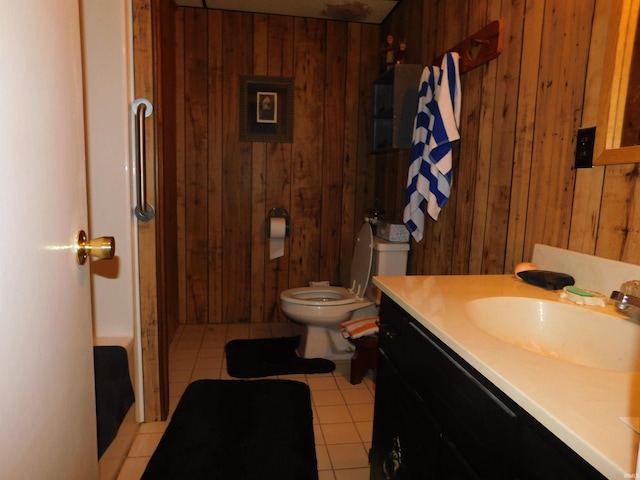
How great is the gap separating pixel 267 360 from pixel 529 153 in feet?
6.17

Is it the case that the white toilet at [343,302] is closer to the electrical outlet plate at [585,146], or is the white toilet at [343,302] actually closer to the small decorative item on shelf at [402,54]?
the small decorative item on shelf at [402,54]

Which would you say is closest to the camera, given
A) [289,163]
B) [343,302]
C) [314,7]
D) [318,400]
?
[318,400]

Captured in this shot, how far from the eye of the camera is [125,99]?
1.70 meters

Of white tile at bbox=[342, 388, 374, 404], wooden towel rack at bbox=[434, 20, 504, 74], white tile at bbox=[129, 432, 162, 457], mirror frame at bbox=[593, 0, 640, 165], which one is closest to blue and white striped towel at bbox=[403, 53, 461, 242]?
wooden towel rack at bbox=[434, 20, 504, 74]

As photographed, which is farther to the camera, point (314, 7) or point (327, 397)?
point (314, 7)

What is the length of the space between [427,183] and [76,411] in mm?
1556

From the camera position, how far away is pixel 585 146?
1.19m

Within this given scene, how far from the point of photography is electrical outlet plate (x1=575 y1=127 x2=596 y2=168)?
3.82 ft

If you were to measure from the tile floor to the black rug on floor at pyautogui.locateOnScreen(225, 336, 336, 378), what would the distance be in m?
0.06

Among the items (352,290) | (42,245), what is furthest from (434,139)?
(42,245)

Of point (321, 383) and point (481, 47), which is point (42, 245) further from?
point (321, 383)

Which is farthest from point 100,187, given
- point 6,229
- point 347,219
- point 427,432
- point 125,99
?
point 347,219

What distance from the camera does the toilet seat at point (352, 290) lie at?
8.19 feet

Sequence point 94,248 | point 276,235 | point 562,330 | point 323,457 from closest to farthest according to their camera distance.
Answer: point 94,248 → point 562,330 → point 323,457 → point 276,235
